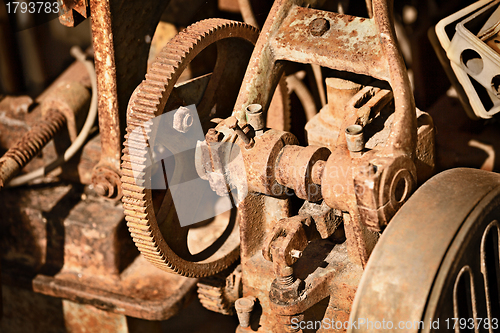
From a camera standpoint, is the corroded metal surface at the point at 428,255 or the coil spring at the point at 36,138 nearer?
the corroded metal surface at the point at 428,255

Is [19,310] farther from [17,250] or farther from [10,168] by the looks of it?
[10,168]

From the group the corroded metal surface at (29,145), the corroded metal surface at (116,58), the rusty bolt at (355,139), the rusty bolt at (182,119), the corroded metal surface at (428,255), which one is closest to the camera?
the corroded metal surface at (428,255)

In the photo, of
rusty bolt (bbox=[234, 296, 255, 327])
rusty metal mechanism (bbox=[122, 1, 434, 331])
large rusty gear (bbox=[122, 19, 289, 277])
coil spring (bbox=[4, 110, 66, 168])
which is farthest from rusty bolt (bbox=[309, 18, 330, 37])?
coil spring (bbox=[4, 110, 66, 168])

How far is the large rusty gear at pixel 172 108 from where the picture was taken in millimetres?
1675

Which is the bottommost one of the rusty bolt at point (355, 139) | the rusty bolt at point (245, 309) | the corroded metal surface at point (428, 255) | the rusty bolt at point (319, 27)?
the rusty bolt at point (245, 309)

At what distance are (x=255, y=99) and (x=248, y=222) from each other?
358 mm

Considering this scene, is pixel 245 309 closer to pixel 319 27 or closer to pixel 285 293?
pixel 285 293

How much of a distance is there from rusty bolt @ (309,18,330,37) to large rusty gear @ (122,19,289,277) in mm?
259

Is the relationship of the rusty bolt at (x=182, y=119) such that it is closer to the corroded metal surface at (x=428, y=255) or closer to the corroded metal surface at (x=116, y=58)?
the corroded metal surface at (x=116, y=58)

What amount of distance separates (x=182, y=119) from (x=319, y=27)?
1.54 feet

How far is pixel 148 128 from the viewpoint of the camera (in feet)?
5.45

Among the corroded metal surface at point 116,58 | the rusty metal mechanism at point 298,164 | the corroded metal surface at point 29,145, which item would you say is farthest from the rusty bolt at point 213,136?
the corroded metal surface at point 29,145

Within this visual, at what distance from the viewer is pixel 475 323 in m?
1.43

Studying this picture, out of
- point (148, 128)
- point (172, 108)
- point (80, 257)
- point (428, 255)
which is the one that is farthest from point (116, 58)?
point (428, 255)
